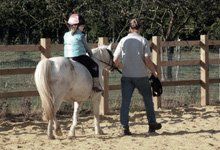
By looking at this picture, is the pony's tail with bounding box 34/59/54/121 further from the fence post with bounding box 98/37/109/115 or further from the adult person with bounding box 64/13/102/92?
the fence post with bounding box 98/37/109/115

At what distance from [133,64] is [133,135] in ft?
3.97

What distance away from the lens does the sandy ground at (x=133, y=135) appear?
293 inches

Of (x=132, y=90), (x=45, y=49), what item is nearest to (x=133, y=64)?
(x=132, y=90)

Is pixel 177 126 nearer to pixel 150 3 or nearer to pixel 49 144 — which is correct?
pixel 49 144

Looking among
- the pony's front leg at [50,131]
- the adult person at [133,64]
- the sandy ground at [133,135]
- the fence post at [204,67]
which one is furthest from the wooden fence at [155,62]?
the adult person at [133,64]

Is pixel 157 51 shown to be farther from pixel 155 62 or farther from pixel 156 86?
pixel 156 86

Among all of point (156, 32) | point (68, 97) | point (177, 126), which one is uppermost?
point (156, 32)

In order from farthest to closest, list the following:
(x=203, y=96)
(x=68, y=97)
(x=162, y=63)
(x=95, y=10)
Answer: (x=95, y=10) → (x=203, y=96) → (x=162, y=63) → (x=68, y=97)

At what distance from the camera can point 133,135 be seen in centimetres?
841

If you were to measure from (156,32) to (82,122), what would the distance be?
34.7 feet

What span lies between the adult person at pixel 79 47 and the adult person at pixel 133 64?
1.38 feet

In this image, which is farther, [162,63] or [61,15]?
[61,15]

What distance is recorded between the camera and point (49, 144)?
24.7ft

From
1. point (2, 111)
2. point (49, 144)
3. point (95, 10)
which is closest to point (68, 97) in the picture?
point (49, 144)
